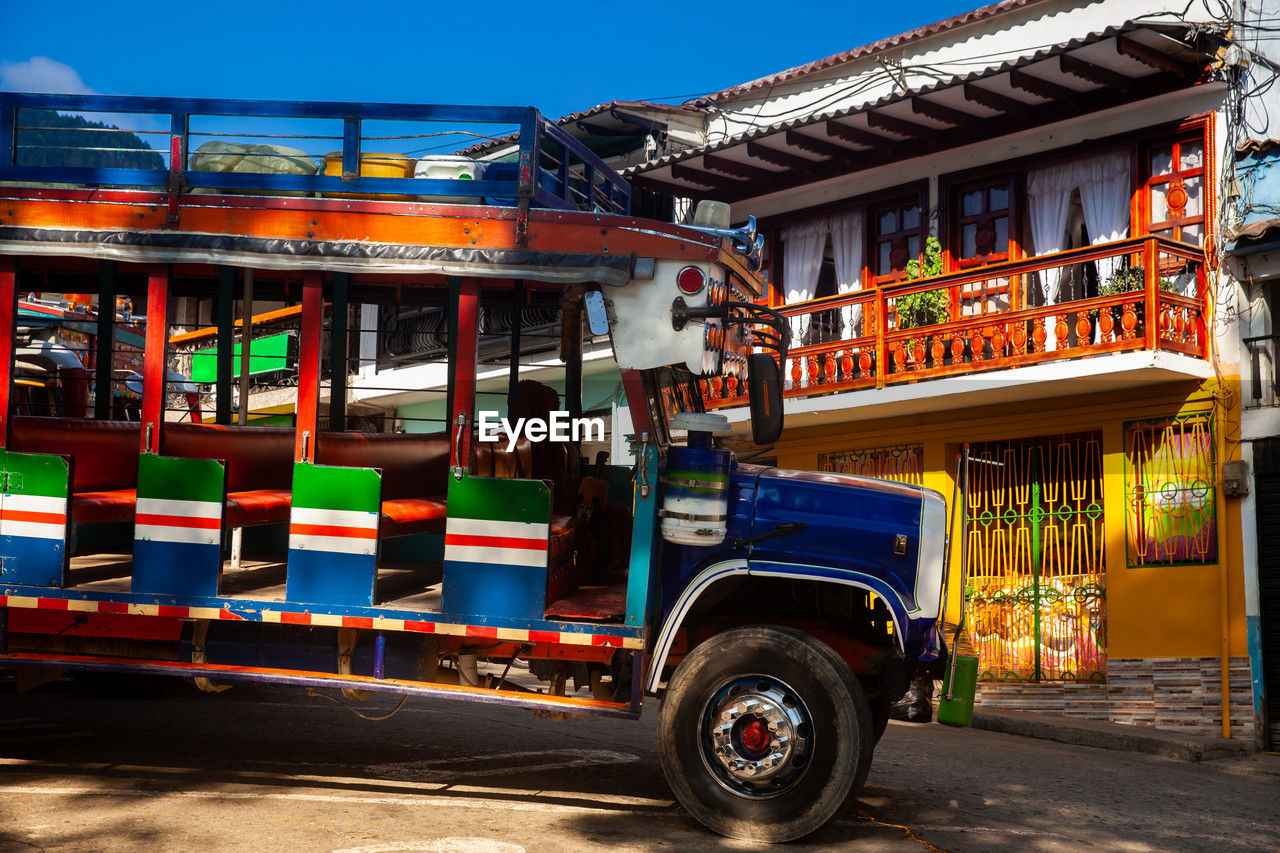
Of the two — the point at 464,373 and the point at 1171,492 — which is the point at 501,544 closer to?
the point at 464,373

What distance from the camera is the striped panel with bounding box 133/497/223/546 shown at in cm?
629

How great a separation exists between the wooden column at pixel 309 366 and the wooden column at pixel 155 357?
73 centimetres

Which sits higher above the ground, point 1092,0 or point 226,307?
point 1092,0

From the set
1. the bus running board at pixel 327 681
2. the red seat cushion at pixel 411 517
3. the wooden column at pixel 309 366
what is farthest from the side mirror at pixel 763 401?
the wooden column at pixel 309 366

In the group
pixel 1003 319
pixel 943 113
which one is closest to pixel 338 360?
pixel 1003 319

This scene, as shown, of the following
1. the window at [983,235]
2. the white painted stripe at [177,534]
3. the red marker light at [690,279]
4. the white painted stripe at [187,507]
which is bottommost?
the white painted stripe at [177,534]

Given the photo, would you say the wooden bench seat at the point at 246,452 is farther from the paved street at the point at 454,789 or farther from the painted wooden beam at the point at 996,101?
the painted wooden beam at the point at 996,101

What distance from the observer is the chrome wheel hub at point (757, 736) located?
5711 millimetres

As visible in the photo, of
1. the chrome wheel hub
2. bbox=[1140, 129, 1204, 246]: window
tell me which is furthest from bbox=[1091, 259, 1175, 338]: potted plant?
the chrome wheel hub

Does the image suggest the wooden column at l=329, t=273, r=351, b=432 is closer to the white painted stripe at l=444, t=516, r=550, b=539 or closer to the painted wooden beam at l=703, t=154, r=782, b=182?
the white painted stripe at l=444, t=516, r=550, b=539

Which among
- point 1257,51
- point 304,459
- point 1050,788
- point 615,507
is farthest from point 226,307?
point 1257,51

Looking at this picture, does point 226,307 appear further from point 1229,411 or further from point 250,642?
point 1229,411

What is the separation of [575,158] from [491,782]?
12.3ft

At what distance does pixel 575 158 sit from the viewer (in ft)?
24.6
